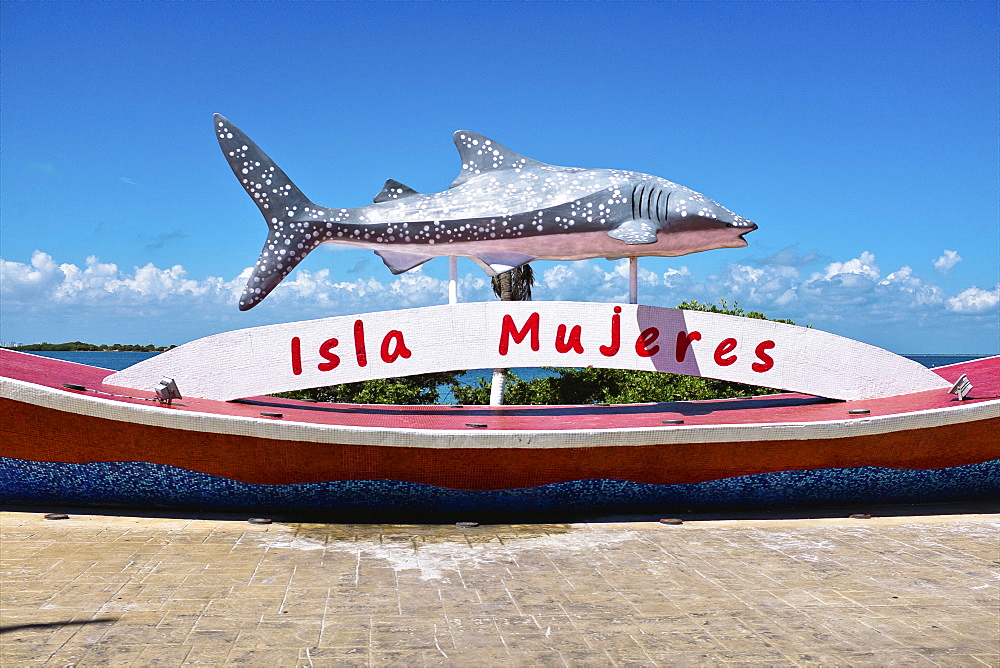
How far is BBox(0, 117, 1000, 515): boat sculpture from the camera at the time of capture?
24.0ft

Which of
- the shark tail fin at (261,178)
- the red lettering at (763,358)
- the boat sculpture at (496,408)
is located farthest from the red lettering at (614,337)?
the shark tail fin at (261,178)

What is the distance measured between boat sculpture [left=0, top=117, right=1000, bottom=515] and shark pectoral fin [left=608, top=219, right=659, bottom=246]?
0.02 m

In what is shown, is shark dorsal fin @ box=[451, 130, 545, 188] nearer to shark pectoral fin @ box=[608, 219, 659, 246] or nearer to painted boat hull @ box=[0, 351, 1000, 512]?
shark pectoral fin @ box=[608, 219, 659, 246]

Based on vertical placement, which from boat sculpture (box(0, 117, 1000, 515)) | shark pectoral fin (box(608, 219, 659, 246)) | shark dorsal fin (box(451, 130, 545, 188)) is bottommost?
boat sculpture (box(0, 117, 1000, 515))

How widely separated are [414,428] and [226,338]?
281 cm

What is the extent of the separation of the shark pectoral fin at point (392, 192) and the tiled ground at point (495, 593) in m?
4.10

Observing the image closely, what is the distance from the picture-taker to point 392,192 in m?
9.73

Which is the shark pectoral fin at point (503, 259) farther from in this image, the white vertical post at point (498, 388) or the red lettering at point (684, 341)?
the red lettering at point (684, 341)

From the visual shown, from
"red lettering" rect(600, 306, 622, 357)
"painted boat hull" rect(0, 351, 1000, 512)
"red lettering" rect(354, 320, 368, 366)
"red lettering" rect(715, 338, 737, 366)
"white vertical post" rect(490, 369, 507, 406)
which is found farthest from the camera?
"white vertical post" rect(490, 369, 507, 406)

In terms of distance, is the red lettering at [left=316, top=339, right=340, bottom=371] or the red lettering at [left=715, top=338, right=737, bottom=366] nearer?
the red lettering at [left=316, top=339, right=340, bottom=371]

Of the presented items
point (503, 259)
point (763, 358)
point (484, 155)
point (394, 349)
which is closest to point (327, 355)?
point (394, 349)

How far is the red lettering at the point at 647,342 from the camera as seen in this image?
30.0ft

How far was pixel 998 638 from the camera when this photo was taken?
4648 mm

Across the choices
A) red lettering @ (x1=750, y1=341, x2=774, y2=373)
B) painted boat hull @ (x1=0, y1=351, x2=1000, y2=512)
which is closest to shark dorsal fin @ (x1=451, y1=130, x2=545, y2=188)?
painted boat hull @ (x1=0, y1=351, x2=1000, y2=512)
